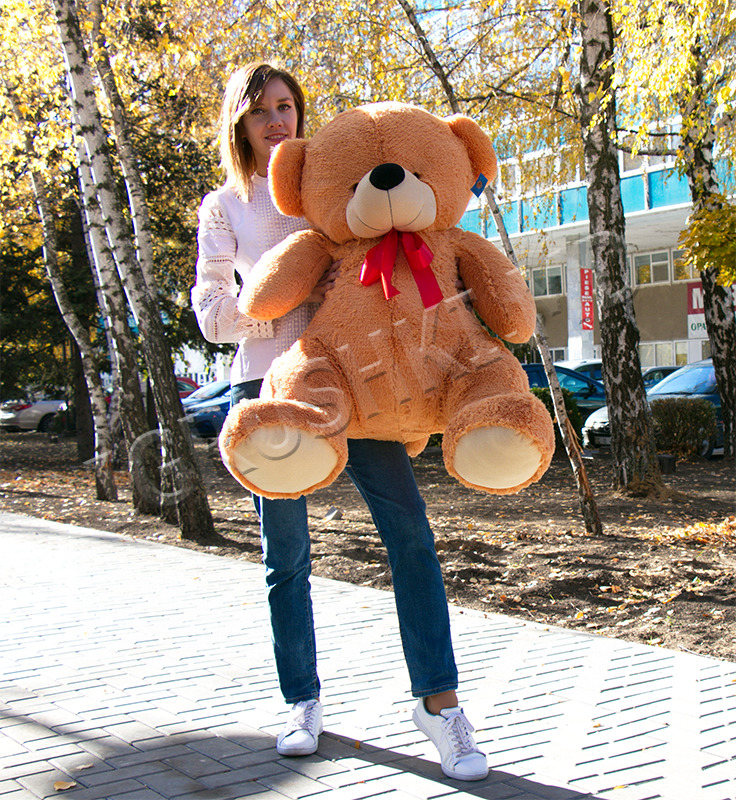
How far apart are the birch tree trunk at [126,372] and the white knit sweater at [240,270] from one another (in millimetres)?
6696

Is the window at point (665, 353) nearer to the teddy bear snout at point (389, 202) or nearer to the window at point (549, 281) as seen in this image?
the window at point (549, 281)

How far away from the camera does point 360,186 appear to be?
2.55 metres

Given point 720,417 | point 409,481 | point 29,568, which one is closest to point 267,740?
point 409,481

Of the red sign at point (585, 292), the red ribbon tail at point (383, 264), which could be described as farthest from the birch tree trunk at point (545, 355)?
Result: the red sign at point (585, 292)

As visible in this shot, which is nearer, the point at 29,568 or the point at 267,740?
the point at 267,740

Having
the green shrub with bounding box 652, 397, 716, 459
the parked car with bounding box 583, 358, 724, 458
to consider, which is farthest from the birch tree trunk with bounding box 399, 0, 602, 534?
the parked car with bounding box 583, 358, 724, 458

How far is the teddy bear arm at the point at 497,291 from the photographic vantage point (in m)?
2.62

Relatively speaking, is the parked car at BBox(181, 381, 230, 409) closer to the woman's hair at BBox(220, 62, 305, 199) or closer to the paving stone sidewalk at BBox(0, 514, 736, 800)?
the paving stone sidewalk at BBox(0, 514, 736, 800)

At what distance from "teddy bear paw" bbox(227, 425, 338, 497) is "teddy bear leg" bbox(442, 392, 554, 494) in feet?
1.20

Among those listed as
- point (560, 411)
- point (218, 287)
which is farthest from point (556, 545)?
point (218, 287)

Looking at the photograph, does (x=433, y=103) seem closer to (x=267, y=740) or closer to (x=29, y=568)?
(x=29, y=568)

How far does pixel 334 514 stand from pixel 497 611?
157 inches

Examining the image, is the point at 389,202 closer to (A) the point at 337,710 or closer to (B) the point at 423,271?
(B) the point at 423,271

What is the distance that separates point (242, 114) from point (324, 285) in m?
0.74
